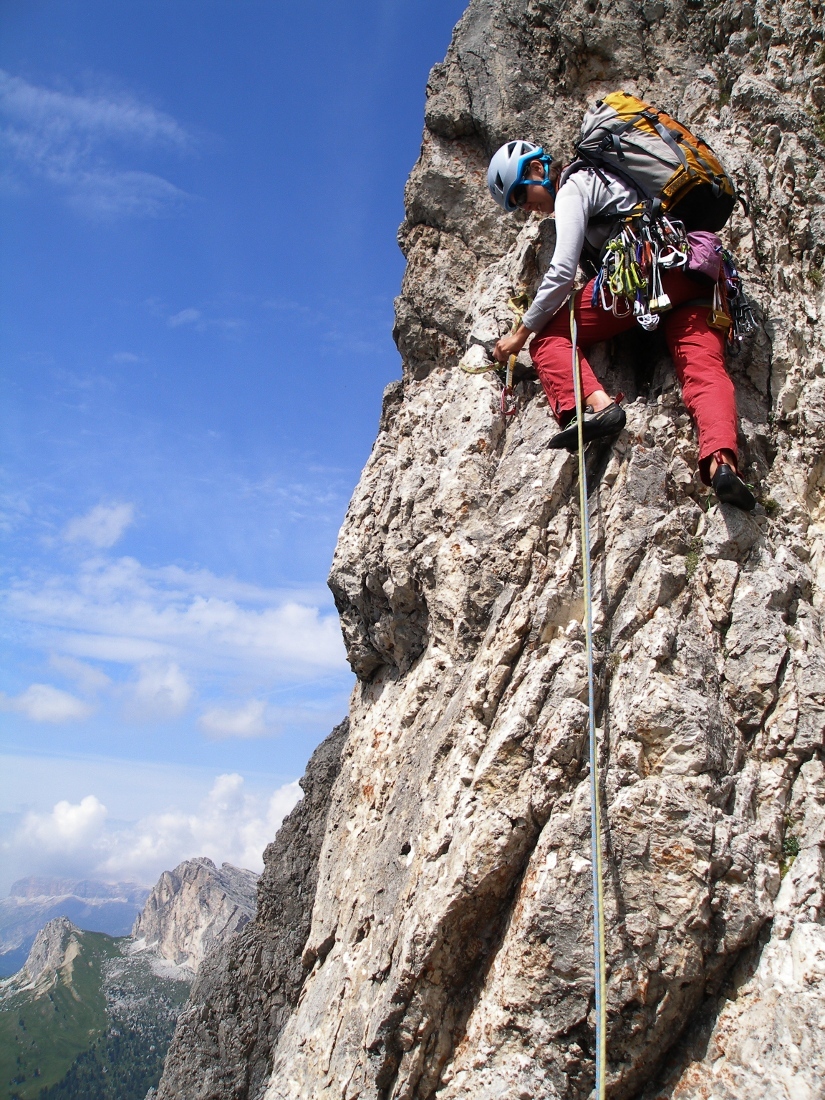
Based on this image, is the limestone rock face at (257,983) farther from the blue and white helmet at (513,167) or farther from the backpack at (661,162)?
the backpack at (661,162)

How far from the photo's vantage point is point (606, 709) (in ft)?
16.3

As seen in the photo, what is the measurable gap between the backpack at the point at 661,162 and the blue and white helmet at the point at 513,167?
65 cm

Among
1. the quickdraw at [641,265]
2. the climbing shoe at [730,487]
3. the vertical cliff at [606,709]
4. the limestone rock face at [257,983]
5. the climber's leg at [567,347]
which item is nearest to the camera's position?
the vertical cliff at [606,709]

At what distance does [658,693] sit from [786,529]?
2.08 meters

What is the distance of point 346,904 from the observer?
658cm

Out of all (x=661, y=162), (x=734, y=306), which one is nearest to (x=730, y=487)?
(x=734, y=306)

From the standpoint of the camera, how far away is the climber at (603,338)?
221 inches

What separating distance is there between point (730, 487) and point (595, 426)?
1.12m

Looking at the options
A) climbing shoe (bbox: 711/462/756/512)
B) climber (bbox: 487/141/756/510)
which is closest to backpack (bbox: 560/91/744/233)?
climber (bbox: 487/141/756/510)

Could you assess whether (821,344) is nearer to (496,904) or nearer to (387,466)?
(387,466)

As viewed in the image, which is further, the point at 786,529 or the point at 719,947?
the point at 786,529

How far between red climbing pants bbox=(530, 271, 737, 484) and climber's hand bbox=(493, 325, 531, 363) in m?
0.26

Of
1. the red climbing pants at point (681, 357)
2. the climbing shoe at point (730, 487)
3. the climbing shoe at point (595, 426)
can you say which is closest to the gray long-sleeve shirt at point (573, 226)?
the red climbing pants at point (681, 357)

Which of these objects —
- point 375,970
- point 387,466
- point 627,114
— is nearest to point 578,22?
point 627,114
